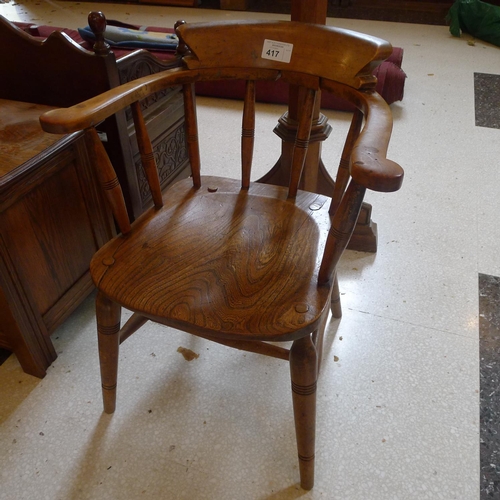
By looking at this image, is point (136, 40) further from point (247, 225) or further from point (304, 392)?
point (304, 392)

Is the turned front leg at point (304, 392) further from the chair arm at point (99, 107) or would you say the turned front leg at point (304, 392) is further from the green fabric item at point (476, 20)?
the green fabric item at point (476, 20)

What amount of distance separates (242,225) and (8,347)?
2.29 ft

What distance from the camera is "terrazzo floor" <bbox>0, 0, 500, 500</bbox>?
0.98 metres

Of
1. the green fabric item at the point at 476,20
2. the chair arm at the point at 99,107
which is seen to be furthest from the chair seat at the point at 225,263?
the green fabric item at the point at 476,20

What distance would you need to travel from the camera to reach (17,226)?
101 cm

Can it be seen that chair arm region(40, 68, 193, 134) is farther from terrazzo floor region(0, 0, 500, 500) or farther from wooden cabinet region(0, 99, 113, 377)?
terrazzo floor region(0, 0, 500, 500)

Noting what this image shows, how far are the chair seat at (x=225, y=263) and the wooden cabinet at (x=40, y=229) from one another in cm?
27

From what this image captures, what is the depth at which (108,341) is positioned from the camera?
939 mm

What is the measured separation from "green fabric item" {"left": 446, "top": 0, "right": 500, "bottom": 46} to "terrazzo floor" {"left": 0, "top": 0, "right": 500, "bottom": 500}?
2.56 metres

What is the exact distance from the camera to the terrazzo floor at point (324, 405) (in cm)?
98

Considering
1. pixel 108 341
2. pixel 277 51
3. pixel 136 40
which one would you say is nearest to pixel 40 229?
pixel 108 341

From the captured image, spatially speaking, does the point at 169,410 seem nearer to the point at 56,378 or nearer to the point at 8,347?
the point at 56,378

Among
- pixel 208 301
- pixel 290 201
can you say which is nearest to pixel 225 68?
pixel 290 201

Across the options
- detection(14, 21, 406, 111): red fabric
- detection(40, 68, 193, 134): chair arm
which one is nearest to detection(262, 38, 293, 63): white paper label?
detection(40, 68, 193, 134): chair arm
